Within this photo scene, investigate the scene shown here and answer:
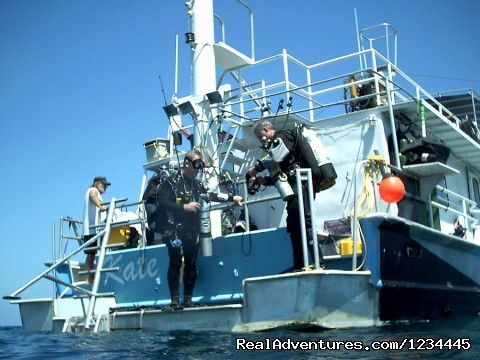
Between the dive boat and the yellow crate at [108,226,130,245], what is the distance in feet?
0.07

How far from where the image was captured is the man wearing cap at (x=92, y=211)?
8109 mm

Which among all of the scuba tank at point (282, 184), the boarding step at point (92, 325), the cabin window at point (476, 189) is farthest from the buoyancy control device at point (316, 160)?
the cabin window at point (476, 189)

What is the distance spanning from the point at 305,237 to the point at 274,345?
1.27m

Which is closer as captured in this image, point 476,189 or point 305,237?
point 305,237

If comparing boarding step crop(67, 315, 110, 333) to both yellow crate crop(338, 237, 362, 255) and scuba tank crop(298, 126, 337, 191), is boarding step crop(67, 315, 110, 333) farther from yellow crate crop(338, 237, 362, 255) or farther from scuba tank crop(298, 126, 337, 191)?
scuba tank crop(298, 126, 337, 191)

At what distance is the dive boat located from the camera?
5680mm

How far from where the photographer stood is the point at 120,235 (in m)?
8.82

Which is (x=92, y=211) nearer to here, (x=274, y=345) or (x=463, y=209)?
(x=274, y=345)

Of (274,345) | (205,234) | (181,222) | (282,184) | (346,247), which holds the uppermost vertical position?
(282,184)

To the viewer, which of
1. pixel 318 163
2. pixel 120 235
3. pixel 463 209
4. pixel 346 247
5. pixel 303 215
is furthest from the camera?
pixel 120 235

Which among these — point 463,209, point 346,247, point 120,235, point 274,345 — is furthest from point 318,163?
point 120,235

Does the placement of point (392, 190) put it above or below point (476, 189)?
below

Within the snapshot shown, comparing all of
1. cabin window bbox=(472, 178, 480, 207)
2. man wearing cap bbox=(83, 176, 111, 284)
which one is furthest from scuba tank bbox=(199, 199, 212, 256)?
cabin window bbox=(472, 178, 480, 207)

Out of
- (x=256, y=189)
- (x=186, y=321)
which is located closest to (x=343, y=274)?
(x=256, y=189)
